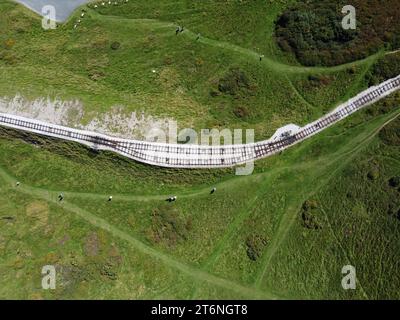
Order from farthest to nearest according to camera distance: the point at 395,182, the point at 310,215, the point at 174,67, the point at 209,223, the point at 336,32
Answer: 1. the point at 174,67
2. the point at 336,32
3. the point at 209,223
4. the point at 310,215
5. the point at 395,182

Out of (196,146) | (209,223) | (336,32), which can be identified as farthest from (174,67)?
(336,32)

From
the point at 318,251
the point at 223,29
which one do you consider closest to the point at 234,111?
the point at 223,29

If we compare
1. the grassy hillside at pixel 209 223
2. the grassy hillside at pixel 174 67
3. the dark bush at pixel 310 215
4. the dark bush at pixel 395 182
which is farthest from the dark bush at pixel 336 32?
the dark bush at pixel 310 215

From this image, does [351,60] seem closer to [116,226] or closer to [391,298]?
[391,298]

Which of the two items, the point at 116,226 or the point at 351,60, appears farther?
the point at 351,60

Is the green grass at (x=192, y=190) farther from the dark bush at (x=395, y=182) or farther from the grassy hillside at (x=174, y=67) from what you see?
the dark bush at (x=395, y=182)

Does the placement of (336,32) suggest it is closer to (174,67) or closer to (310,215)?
(174,67)
